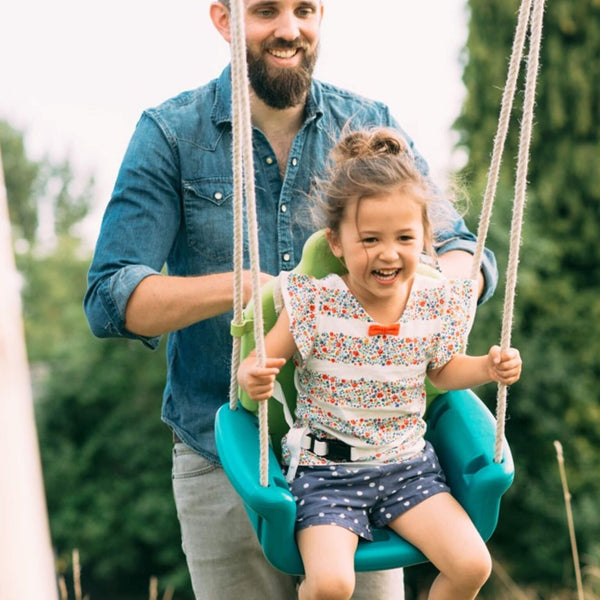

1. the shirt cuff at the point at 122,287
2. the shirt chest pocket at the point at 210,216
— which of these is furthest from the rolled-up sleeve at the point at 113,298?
the shirt chest pocket at the point at 210,216

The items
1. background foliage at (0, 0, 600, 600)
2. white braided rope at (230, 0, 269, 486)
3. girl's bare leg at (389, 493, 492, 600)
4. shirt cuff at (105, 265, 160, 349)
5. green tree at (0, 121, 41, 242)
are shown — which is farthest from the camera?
green tree at (0, 121, 41, 242)

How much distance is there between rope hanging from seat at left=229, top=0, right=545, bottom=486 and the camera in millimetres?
1801

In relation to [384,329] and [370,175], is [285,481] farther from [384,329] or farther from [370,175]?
[370,175]

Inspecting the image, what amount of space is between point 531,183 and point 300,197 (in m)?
11.4

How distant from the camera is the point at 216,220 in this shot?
238 cm

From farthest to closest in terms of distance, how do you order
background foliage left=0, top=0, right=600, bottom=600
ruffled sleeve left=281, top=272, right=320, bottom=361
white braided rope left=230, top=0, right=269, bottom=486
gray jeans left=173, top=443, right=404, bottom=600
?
background foliage left=0, top=0, right=600, bottom=600, gray jeans left=173, top=443, right=404, bottom=600, ruffled sleeve left=281, top=272, right=320, bottom=361, white braided rope left=230, top=0, right=269, bottom=486

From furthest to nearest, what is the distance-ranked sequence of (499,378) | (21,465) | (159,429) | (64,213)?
(64,213) → (159,429) → (499,378) → (21,465)

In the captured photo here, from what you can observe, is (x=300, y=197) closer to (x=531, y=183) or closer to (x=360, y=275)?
(x=360, y=275)

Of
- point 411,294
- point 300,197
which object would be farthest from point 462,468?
point 300,197

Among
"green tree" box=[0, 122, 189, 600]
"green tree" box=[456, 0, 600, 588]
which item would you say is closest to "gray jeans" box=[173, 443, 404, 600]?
"green tree" box=[456, 0, 600, 588]

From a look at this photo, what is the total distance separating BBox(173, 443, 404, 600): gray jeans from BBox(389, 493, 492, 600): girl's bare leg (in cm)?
55

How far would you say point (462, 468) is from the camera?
210 cm

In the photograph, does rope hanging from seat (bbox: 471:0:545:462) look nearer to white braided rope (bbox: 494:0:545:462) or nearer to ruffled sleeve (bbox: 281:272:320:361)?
white braided rope (bbox: 494:0:545:462)

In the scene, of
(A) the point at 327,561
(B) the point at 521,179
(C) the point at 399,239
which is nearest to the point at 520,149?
(B) the point at 521,179
